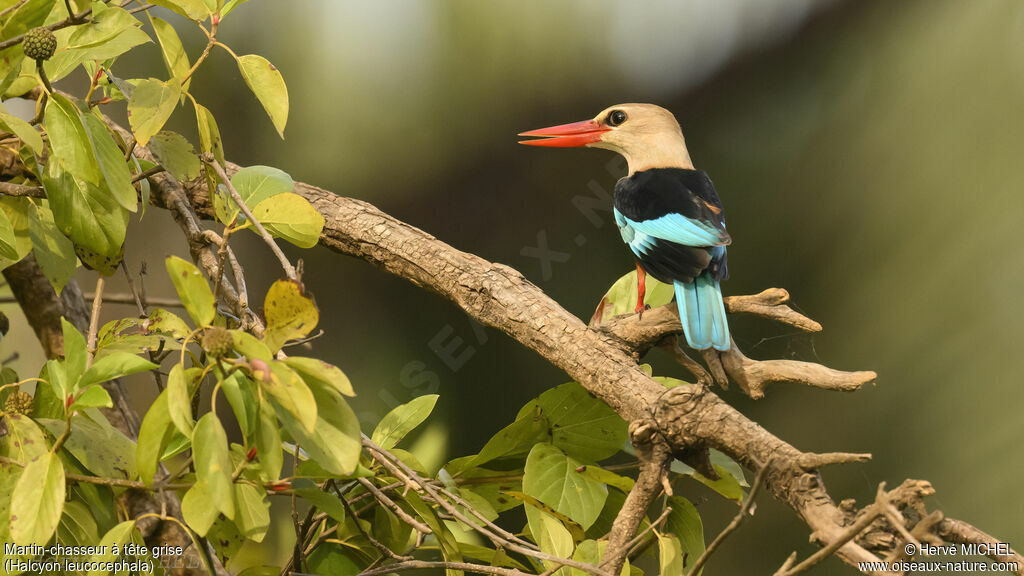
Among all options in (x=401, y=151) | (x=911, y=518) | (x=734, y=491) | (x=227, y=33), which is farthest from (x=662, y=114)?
(x=227, y=33)

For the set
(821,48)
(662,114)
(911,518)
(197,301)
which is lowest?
(911,518)

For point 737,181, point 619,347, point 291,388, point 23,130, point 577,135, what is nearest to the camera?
point 291,388

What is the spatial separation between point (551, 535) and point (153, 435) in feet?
1.11

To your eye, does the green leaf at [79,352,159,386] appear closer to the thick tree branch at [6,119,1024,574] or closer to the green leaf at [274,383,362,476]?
the green leaf at [274,383,362,476]

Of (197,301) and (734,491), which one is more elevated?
(197,301)

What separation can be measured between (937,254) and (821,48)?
0.42 meters

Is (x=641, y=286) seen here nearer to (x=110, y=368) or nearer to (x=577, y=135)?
(x=577, y=135)

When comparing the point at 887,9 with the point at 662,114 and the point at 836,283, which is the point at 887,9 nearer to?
the point at 836,283

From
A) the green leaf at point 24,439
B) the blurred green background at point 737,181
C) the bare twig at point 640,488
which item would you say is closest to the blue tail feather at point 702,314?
the bare twig at point 640,488

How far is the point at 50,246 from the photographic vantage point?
66cm

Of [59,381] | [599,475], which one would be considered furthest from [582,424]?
[59,381]

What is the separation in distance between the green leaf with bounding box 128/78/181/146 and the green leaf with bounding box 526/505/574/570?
17.5 inches

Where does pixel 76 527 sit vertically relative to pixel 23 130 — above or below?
below

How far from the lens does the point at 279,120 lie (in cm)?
60
